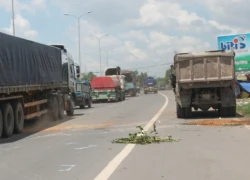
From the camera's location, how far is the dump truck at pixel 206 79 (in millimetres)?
18422

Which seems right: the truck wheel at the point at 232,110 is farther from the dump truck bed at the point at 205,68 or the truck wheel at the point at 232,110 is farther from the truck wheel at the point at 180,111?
the truck wheel at the point at 180,111

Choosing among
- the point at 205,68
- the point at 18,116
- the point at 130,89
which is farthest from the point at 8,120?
the point at 130,89

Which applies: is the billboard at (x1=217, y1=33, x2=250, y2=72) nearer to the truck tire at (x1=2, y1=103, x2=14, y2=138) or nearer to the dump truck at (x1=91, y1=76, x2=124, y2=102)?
the dump truck at (x1=91, y1=76, x2=124, y2=102)

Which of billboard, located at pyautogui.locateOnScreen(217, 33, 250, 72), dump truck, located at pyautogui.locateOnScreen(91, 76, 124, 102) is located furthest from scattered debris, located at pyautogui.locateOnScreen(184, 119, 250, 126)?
billboard, located at pyautogui.locateOnScreen(217, 33, 250, 72)

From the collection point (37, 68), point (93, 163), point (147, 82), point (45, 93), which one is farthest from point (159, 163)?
point (147, 82)

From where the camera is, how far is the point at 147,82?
81.0 metres

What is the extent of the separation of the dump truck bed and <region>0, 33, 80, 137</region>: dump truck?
5.82 m

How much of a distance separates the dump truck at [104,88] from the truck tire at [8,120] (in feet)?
89.3

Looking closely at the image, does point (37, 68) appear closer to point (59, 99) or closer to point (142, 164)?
point (59, 99)

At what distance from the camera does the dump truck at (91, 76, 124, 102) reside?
4212 cm

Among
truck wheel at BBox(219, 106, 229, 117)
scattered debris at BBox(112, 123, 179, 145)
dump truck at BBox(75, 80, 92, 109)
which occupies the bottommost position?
scattered debris at BBox(112, 123, 179, 145)

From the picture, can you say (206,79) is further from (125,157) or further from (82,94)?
(82,94)

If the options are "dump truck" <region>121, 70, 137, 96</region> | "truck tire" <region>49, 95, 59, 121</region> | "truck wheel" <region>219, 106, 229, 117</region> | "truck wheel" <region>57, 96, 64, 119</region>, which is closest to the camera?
"truck wheel" <region>219, 106, 229, 117</region>

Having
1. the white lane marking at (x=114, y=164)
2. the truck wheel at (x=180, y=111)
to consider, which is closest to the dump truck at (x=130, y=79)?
the truck wheel at (x=180, y=111)
